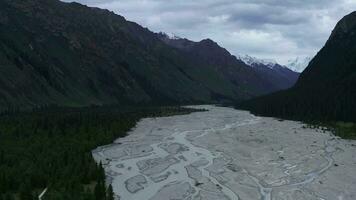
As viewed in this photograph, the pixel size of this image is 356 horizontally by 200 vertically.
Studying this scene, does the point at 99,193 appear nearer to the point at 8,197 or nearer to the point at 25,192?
the point at 25,192

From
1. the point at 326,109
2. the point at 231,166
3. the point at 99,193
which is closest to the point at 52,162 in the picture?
the point at 99,193

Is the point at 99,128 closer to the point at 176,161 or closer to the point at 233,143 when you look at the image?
the point at 233,143

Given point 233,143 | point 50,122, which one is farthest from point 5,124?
point 233,143

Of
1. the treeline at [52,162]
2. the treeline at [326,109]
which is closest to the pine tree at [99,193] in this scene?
the treeline at [52,162]

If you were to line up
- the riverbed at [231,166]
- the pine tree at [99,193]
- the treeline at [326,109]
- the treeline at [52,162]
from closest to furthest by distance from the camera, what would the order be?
the pine tree at [99,193], the treeline at [52,162], the riverbed at [231,166], the treeline at [326,109]

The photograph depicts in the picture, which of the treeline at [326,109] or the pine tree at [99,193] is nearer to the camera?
the pine tree at [99,193]

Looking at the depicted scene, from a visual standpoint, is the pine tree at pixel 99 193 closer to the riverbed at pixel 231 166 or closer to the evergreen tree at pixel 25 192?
the riverbed at pixel 231 166

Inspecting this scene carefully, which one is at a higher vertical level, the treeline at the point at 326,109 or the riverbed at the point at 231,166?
the treeline at the point at 326,109

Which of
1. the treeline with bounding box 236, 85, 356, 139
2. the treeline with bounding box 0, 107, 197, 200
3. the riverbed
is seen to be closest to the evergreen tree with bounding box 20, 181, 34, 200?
the treeline with bounding box 0, 107, 197, 200

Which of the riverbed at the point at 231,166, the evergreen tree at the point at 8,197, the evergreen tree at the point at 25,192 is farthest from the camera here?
the riverbed at the point at 231,166

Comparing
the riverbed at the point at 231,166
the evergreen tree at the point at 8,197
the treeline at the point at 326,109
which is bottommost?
the riverbed at the point at 231,166
